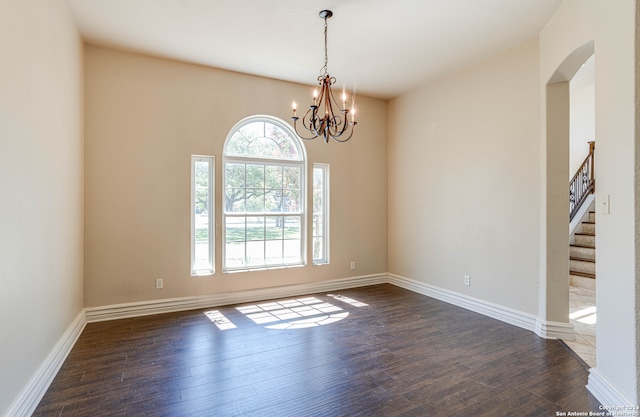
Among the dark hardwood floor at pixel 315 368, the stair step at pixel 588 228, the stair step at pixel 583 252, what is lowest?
the dark hardwood floor at pixel 315 368

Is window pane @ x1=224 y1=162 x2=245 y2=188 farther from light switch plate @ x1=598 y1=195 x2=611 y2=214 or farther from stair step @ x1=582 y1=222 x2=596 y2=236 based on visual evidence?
stair step @ x1=582 y1=222 x2=596 y2=236

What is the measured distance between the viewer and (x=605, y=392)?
2.11 meters

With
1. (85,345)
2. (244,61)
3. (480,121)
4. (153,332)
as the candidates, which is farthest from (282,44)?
(85,345)

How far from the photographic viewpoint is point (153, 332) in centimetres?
333

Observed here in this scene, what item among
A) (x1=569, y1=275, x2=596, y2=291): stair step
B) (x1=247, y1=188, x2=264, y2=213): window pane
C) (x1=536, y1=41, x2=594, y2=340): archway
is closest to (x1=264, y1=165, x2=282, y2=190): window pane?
(x1=247, y1=188, x2=264, y2=213): window pane

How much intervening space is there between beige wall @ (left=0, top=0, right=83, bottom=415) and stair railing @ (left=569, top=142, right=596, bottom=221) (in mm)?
7988

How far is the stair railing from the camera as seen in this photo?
21.3ft

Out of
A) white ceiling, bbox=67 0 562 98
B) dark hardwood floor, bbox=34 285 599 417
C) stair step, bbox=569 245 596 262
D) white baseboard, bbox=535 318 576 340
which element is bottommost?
dark hardwood floor, bbox=34 285 599 417

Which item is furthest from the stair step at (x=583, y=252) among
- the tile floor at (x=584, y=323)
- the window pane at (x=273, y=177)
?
the window pane at (x=273, y=177)

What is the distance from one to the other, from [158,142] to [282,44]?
6.07ft

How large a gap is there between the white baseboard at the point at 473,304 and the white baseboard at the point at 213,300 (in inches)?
24.1

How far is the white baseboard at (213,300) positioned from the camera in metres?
3.69

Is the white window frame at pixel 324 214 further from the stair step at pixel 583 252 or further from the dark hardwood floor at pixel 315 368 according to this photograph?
the stair step at pixel 583 252

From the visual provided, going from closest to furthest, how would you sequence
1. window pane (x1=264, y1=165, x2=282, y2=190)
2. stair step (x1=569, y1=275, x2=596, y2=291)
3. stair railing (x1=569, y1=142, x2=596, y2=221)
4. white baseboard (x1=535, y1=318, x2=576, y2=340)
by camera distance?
white baseboard (x1=535, y1=318, x2=576, y2=340)
window pane (x1=264, y1=165, x2=282, y2=190)
stair step (x1=569, y1=275, x2=596, y2=291)
stair railing (x1=569, y1=142, x2=596, y2=221)
